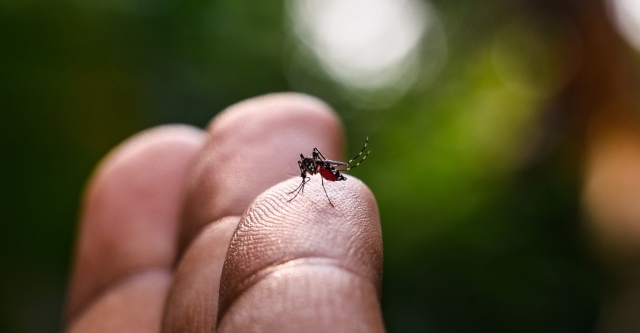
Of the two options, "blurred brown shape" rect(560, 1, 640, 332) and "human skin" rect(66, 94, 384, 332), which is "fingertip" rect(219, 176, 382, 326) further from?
"blurred brown shape" rect(560, 1, 640, 332)

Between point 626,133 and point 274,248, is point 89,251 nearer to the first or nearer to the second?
point 274,248

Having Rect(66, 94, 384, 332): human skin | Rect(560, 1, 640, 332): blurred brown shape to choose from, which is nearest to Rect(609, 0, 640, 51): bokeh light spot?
Rect(560, 1, 640, 332): blurred brown shape

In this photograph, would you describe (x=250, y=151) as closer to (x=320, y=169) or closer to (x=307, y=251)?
(x=320, y=169)

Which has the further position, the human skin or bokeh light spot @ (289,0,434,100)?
bokeh light spot @ (289,0,434,100)

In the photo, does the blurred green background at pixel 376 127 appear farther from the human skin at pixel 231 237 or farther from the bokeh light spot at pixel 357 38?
the human skin at pixel 231 237

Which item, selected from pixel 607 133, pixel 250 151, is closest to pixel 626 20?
pixel 607 133
